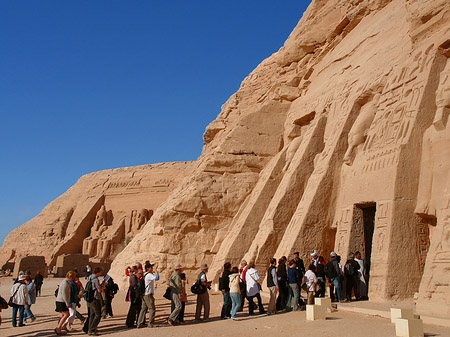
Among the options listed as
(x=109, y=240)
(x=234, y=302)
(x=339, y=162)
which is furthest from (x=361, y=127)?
(x=109, y=240)

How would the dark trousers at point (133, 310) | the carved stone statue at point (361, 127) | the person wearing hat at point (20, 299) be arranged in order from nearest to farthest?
the dark trousers at point (133, 310)
the person wearing hat at point (20, 299)
the carved stone statue at point (361, 127)

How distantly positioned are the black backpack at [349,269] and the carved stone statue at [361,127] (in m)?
2.76

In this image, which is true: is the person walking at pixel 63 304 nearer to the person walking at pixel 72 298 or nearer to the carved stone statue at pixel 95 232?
the person walking at pixel 72 298

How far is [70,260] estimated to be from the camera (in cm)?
2662

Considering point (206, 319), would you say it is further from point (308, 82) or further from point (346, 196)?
point (308, 82)

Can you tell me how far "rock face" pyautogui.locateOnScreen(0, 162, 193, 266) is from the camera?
3167 centimetres

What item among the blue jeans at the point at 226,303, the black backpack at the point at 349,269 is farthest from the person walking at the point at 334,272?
the blue jeans at the point at 226,303

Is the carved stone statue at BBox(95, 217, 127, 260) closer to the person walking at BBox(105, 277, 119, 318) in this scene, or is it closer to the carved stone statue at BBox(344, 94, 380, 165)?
the person walking at BBox(105, 277, 119, 318)

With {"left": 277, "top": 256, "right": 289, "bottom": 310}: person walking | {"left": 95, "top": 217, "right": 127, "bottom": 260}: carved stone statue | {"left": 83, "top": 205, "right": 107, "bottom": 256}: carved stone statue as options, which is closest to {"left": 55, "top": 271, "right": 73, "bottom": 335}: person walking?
{"left": 277, "top": 256, "right": 289, "bottom": 310}: person walking

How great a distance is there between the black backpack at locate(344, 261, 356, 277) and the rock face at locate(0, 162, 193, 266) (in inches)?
935

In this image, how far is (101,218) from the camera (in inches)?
1315

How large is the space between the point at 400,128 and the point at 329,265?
297 centimetres

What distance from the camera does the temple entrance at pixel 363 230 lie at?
367 inches

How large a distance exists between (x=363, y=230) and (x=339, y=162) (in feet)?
6.72
